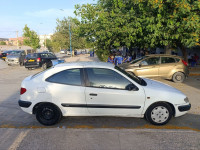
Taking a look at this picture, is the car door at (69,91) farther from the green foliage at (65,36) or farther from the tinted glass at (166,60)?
the green foliage at (65,36)

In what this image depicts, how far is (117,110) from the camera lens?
13.3 ft

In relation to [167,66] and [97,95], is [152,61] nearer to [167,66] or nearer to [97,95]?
[167,66]

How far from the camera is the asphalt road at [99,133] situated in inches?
133

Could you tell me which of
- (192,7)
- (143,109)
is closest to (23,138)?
(143,109)

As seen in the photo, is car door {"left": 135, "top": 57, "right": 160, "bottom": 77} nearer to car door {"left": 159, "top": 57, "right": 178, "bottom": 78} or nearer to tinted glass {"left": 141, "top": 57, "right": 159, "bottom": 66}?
tinted glass {"left": 141, "top": 57, "right": 159, "bottom": 66}

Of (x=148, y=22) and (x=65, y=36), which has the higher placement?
(x=65, y=36)

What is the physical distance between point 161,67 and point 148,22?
226 centimetres

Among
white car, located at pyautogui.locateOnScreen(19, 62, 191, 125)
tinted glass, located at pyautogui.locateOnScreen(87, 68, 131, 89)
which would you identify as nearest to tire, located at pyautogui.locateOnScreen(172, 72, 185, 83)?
white car, located at pyautogui.locateOnScreen(19, 62, 191, 125)

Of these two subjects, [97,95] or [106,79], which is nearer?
[97,95]

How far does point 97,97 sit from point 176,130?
1838mm

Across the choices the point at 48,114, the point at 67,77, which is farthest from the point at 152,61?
the point at 48,114

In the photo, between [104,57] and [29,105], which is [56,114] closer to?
[29,105]

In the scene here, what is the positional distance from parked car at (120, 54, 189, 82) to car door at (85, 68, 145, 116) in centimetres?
510

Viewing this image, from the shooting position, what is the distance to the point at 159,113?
4086mm
